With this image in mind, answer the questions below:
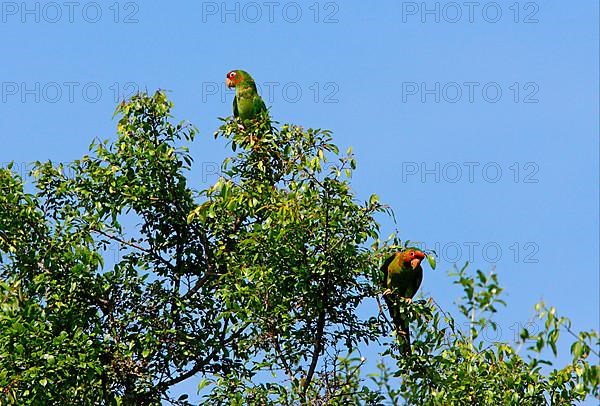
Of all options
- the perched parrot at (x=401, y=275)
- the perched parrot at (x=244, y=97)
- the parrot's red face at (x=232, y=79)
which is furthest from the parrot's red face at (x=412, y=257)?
the parrot's red face at (x=232, y=79)

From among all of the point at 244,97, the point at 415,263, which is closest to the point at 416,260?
the point at 415,263

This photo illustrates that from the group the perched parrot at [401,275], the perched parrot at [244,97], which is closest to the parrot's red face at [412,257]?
the perched parrot at [401,275]

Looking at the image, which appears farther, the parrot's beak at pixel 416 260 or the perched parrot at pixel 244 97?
the perched parrot at pixel 244 97

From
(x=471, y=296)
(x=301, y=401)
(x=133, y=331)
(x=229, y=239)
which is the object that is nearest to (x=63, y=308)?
(x=133, y=331)

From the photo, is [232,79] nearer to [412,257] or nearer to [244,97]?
[244,97]

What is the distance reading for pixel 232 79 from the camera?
12.8 metres

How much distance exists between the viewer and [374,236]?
32.8 ft

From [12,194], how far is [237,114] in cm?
250

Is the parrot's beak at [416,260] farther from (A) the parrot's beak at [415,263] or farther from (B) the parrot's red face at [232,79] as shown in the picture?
(B) the parrot's red face at [232,79]

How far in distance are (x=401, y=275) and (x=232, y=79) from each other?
11.5ft

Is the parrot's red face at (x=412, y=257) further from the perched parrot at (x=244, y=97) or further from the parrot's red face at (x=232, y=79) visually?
the parrot's red face at (x=232, y=79)

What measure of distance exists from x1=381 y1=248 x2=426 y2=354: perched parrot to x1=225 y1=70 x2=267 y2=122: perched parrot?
2275 millimetres

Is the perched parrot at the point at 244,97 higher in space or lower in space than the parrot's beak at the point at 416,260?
higher

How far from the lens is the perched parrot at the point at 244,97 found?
12.1 m
